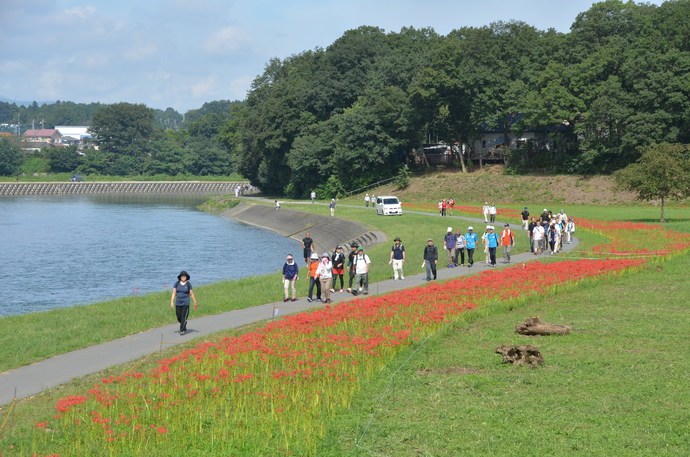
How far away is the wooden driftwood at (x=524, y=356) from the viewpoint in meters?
17.4

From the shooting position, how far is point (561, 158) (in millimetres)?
89312

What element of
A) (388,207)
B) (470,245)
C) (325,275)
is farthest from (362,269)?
(388,207)

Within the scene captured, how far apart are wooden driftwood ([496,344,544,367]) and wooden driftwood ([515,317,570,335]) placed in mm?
3383

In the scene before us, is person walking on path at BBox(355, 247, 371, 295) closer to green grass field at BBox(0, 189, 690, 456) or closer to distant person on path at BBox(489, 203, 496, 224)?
green grass field at BBox(0, 189, 690, 456)

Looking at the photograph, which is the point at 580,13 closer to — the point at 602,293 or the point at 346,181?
the point at 346,181

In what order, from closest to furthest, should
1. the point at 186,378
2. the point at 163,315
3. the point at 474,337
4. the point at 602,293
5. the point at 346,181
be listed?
the point at 186,378
the point at 474,337
the point at 163,315
the point at 602,293
the point at 346,181

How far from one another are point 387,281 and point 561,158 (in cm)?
6167

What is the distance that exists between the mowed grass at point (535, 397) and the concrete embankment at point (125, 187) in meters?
Result: 155

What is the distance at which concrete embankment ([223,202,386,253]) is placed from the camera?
6109 centimetres

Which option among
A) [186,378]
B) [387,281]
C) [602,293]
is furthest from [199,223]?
[186,378]

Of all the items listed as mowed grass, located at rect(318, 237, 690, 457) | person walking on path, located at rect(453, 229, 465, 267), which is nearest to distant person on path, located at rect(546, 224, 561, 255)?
person walking on path, located at rect(453, 229, 465, 267)

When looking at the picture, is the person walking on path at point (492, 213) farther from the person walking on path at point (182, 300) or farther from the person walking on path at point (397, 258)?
the person walking on path at point (182, 300)

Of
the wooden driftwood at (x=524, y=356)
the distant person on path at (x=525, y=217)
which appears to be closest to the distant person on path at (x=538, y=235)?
the distant person on path at (x=525, y=217)

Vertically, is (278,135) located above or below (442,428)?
above
